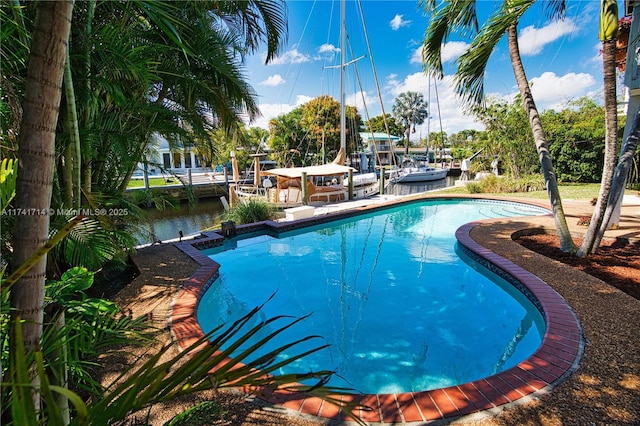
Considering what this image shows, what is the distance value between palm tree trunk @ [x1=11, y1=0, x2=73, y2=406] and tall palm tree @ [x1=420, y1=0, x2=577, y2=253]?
6.24 m

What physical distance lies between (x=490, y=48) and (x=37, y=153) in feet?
22.5

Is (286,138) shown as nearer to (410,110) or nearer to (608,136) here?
(608,136)

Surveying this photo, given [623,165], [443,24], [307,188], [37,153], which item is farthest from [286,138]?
[37,153]

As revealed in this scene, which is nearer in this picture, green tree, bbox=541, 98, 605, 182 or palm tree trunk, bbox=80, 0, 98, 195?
palm tree trunk, bbox=80, 0, 98, 195

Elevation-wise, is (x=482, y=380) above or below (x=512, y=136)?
below

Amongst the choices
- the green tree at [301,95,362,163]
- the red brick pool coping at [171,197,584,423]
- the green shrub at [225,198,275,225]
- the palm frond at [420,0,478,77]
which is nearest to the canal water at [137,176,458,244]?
the green shrub at [225,198,275,225]

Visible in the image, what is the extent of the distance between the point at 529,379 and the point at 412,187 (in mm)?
23917

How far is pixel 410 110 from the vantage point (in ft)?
195

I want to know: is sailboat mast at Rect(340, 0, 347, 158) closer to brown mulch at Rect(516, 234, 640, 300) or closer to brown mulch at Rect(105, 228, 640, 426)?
brown mulch at Rect(516, 234, 640, 300)

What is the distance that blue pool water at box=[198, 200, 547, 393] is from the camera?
4016 mm

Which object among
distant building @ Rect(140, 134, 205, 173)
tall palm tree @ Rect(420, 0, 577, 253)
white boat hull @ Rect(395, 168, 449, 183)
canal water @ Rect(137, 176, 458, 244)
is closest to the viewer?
tall palm tree @ Rect(420, 0, 577, 253)

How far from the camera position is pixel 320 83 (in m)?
21.4

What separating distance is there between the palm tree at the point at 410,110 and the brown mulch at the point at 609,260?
53.9m

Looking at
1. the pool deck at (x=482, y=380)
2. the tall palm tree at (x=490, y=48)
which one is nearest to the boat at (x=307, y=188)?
the tall palm tree at (x=490, y=48)
